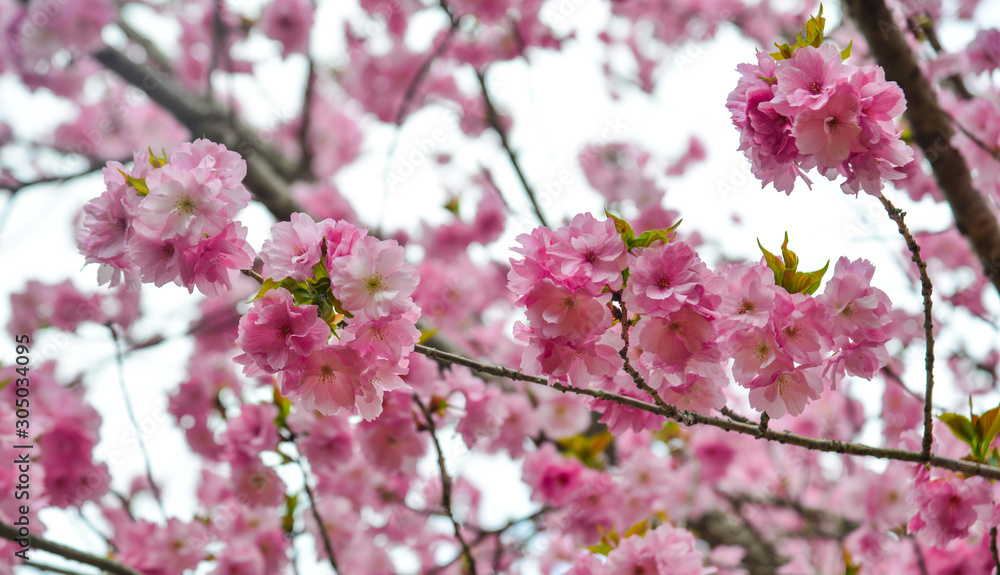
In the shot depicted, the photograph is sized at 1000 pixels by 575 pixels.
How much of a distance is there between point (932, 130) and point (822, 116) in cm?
132

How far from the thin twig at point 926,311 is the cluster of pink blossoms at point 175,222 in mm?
1344

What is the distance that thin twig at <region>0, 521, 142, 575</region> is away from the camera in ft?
5.76

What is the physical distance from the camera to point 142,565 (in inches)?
96.2

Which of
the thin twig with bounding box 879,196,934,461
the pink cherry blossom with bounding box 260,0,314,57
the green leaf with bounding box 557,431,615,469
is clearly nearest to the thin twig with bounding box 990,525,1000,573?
the thin twig with bounding box 879,196,934,461

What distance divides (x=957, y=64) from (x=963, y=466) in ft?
5.63

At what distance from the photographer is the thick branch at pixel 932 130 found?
218 centimetres

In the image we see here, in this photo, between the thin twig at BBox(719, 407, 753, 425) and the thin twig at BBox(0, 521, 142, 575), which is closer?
the thin twig at BBox(719, 407, 753, 425)

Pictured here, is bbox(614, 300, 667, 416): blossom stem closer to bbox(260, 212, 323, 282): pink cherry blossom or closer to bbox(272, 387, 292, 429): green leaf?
bbox(260, 212, 323, 282): pink cherry blossom

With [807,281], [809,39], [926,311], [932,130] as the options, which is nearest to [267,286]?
[807,281]

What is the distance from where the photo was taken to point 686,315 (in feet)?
4.16

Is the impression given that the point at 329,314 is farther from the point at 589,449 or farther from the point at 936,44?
the point at 936,44

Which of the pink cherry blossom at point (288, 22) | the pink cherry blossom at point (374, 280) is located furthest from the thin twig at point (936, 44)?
the pink cherry blossom at point (288, 22)

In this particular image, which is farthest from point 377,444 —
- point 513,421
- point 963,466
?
point 963,466

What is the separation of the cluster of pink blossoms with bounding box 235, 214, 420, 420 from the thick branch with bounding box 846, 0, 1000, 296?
74.4 inches
